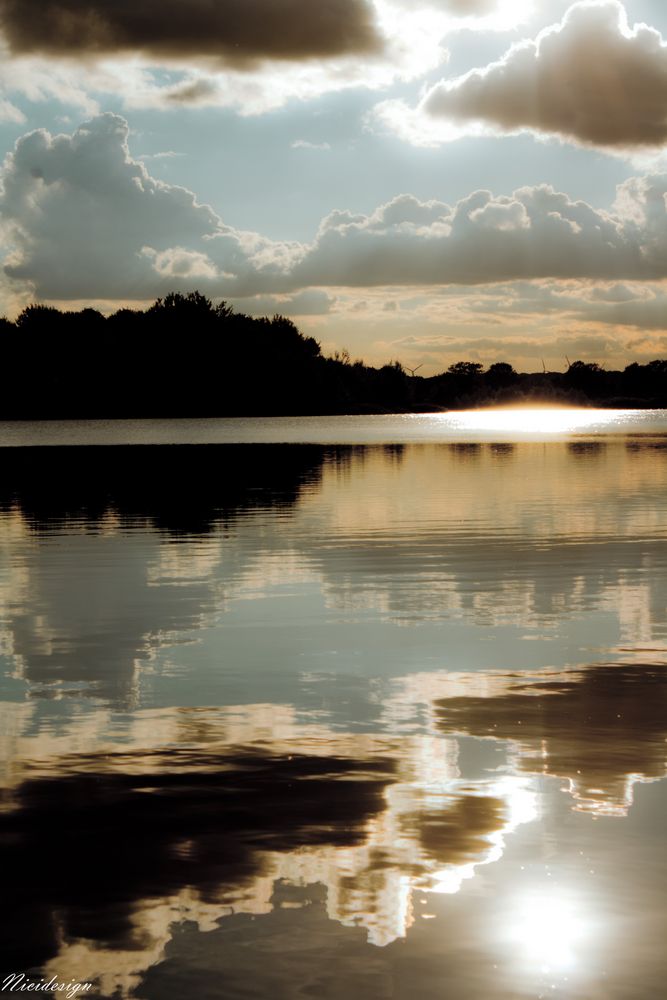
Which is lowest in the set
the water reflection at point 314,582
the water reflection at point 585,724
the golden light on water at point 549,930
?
the water reflection at point 314,582

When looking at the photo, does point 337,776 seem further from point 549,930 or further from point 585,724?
point 549,930

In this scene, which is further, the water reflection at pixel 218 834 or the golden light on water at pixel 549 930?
the water reflection at pixel 218 834

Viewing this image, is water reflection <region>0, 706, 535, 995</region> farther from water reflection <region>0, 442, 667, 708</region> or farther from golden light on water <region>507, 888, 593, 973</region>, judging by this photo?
water reflection <region>0, 442, 667, 708</region>

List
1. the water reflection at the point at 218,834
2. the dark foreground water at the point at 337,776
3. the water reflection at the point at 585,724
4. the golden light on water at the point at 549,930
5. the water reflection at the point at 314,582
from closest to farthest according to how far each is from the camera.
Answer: the golden light on water at the point at 549,930, the dark foreground water at the point at 337,776, the water reflection at the point at 218,834, the water reflection at the point at 585,724, the water reflection at the point at 314,582

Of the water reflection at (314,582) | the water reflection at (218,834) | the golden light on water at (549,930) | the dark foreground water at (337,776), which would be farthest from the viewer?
the water reflection at (314,582)

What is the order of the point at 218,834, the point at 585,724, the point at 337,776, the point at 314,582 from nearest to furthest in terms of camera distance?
1. the point at 218,834
2. the point at 337,776
3. the point at 585,724
4. the point at 314,582

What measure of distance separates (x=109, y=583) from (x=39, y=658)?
8.12 metres

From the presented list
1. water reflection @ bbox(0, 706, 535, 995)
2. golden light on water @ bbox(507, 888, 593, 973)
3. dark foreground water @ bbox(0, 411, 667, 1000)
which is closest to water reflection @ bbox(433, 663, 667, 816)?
dark foreground water @ bbox(0, 411, 667, 1000)

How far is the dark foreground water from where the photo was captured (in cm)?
807

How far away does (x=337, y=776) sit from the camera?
39.3 feet

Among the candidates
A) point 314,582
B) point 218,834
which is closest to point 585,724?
point 218,834

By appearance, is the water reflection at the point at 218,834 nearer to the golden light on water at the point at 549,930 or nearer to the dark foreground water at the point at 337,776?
the dark foreground water at the point at 337,776

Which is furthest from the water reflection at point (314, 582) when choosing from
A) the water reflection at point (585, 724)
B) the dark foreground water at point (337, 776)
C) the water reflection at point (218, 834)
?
the water reflection at point (218, 834)

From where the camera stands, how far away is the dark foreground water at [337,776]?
8070mm
